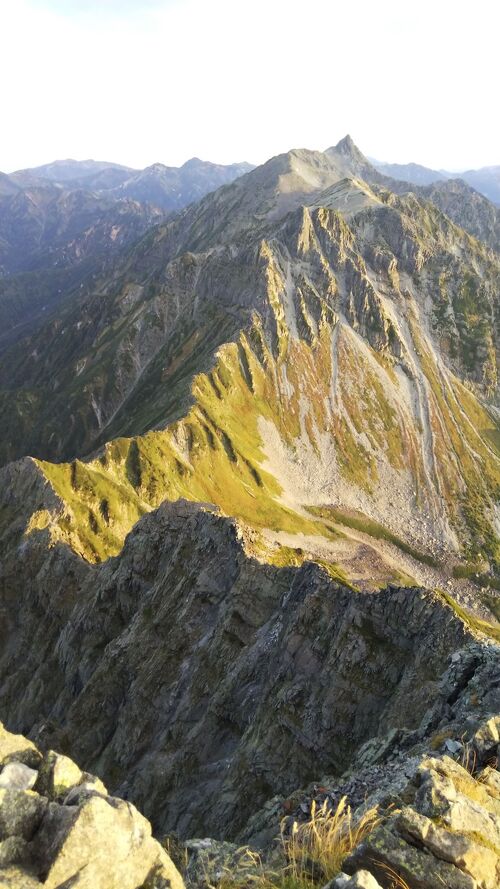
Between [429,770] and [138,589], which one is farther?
[138,589]

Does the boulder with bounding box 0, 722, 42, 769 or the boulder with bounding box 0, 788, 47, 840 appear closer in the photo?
the boulder with bounding box 0, 788, 47, 840

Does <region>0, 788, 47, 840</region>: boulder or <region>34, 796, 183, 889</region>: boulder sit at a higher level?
<region>0, 788, 47, 840</region>: boulder

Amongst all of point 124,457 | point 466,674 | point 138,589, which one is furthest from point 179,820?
point 124,457

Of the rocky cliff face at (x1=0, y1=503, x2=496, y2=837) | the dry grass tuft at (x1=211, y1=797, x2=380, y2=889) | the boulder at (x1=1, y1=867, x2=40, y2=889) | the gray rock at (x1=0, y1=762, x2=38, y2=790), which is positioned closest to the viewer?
the boulder at (x1=1, y1=867, x2=40, y2=889)

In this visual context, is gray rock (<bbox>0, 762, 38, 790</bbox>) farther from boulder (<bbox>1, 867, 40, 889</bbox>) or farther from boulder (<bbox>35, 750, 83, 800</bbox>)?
boulder (<bbox>1, 867, 40, 889</bbox>)

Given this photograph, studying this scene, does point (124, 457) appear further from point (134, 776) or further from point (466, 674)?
point (466, 674)

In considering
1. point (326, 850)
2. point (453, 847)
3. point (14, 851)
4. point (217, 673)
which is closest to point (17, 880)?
point (14, 851)

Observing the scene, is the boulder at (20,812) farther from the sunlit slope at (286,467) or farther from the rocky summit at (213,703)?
the sunlit slope at (286,467)

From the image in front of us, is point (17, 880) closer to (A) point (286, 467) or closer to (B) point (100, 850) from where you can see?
(B) point (100, 850)

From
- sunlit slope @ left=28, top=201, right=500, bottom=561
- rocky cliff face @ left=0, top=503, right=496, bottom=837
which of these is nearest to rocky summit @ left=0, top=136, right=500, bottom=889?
rocky cliff face @ left=0, top=503, right=496, bottom=837
